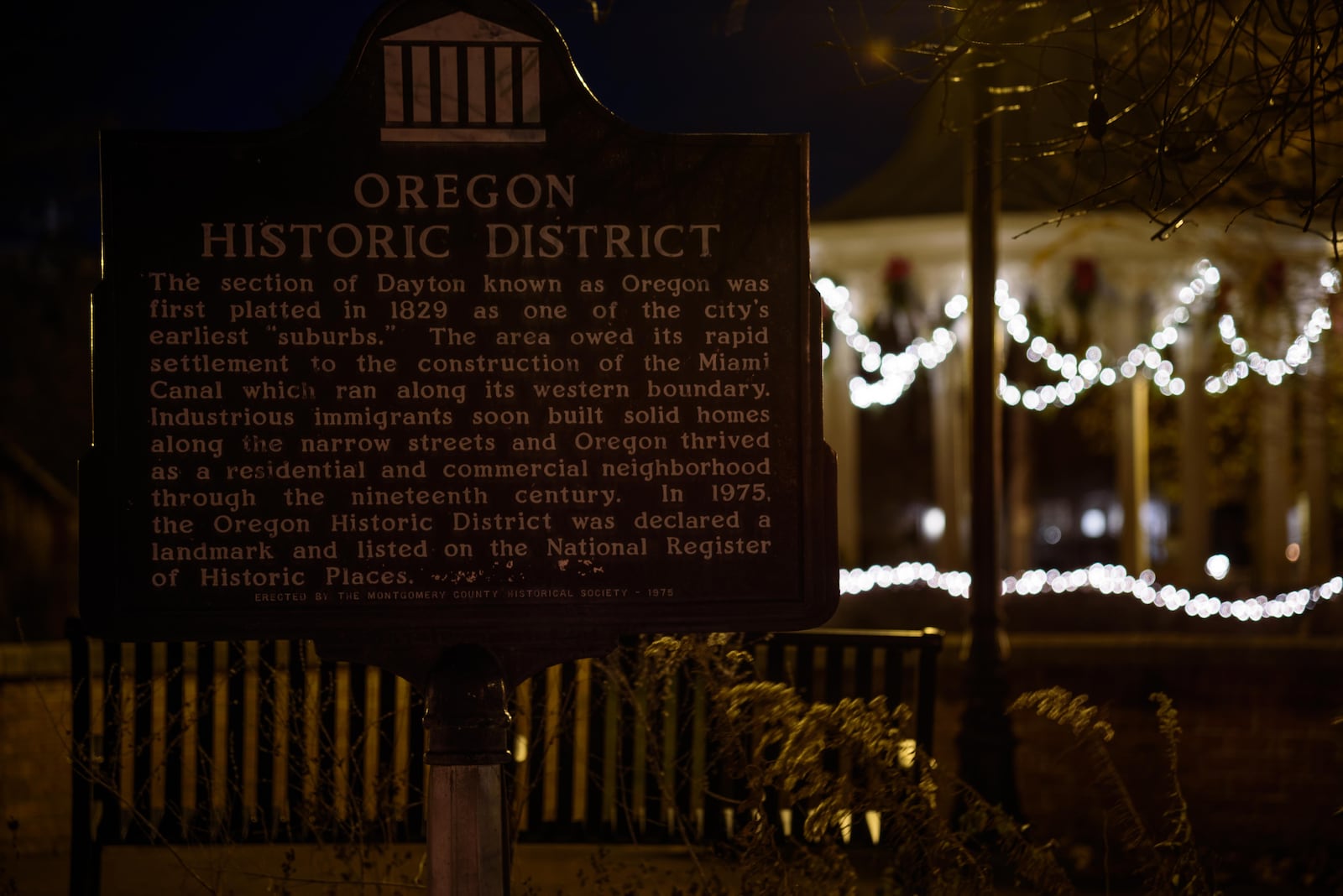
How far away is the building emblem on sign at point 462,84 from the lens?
3.77 m

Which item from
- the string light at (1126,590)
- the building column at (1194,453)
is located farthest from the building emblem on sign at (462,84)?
the building column at (1194,453)

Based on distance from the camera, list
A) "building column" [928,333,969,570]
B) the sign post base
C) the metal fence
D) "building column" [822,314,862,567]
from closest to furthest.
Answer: the sign post base
the metal fence
"building column" [928,333,969,570]
"building column" [822,314,862,567]

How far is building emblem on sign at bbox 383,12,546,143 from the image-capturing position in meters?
3.77

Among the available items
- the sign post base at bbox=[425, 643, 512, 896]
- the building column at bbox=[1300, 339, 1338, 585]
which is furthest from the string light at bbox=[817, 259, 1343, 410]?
the sign post base at bbox=[425, 643, 512, 896]

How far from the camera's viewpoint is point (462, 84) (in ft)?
12.5

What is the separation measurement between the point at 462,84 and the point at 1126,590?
14349 millimetres

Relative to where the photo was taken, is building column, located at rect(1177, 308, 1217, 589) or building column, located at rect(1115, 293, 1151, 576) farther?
building column, located at rect(1177, 308, 1217, 589)

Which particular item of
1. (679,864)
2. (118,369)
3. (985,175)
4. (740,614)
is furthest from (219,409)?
(985,175)

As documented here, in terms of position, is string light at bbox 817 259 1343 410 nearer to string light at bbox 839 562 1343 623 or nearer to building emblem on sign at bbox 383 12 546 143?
string light at bbox 839 562 1343 623

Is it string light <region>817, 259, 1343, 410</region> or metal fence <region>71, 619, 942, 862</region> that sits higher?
string light <region>817, 259, 1343, 410</region>

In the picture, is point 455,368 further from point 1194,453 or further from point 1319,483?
point 1319,483

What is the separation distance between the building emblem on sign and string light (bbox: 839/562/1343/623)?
12.1 metres

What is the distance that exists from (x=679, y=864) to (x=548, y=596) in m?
2.77

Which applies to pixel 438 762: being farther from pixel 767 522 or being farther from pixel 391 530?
pixel 767 522
